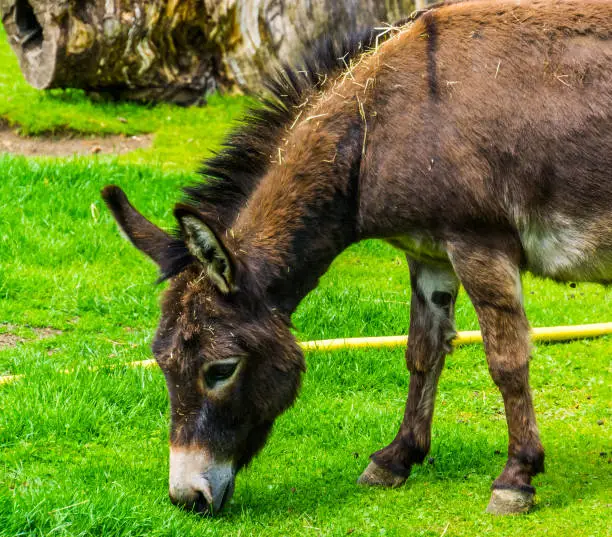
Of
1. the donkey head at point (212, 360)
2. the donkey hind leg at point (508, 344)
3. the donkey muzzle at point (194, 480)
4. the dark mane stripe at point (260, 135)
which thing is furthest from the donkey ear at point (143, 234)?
the donkey hind leg at point (508, 344)

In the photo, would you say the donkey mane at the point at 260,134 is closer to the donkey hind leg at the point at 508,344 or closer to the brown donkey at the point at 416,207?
the brown donkey at the point at 416,207

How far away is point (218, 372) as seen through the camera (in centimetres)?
446

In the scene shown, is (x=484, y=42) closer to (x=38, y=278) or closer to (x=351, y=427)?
(x=351, y=427)

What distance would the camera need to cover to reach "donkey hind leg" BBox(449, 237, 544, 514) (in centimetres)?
455

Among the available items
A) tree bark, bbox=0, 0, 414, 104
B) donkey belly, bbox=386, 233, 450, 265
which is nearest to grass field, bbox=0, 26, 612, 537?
donkey belly, bbox=386, 233, 450, 265

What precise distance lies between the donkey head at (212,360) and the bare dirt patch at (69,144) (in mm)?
5844

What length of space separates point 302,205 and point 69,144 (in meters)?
6.30

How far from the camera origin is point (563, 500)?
4.83m

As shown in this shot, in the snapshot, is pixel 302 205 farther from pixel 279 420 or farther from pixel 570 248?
pixel 279 420

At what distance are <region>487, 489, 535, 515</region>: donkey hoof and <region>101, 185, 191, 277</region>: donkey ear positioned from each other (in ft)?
6.12

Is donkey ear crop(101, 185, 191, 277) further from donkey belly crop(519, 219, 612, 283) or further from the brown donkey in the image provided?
donkey belly crop(519, 219, 612, 283)

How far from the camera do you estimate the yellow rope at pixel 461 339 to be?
21.3ft

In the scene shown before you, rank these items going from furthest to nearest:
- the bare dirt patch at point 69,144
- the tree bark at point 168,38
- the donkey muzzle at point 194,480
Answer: the bare dirt patch at point 69,144, the tree bark at point 168,38, the donkey muzzle at point 194,480

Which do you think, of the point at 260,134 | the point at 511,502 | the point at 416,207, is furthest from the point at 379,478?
the point at 260,134
